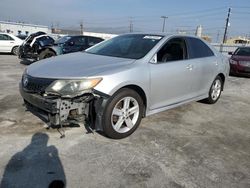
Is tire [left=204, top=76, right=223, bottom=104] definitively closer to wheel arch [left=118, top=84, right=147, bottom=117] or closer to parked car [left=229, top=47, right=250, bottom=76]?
wheel arch [left=118, top=84, right=147, bottom=117]

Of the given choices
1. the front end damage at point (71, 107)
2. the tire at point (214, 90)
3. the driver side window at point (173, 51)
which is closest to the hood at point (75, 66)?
the front end damage at point (71, 107)

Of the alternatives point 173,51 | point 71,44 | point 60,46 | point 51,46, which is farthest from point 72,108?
point 51,46

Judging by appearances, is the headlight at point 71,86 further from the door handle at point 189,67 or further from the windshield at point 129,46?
the door handle at point 189,67

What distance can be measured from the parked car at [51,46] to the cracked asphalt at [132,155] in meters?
6.48

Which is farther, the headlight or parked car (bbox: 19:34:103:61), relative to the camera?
parked car (bbox: 19:34:103:61)

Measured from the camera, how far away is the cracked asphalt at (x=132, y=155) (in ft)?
9.39

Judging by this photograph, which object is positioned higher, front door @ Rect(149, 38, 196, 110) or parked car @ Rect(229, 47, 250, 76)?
front door @ Rect(149, 38, 196, 110)

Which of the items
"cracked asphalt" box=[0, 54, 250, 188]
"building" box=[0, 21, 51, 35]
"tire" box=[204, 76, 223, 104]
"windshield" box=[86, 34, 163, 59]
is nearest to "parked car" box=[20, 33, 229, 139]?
"windshield" box=[86, 34, 163, 59]

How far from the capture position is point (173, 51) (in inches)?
186

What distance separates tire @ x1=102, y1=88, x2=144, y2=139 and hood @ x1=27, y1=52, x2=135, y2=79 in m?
0.43

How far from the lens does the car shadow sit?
272 cm

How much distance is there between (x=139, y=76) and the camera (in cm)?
388

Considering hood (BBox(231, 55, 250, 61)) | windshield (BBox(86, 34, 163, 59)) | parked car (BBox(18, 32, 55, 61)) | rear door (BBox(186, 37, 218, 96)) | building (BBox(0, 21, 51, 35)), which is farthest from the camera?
building (BBox(0, 21, 51, 35))

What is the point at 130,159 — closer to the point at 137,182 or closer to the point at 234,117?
the point at 137,182
